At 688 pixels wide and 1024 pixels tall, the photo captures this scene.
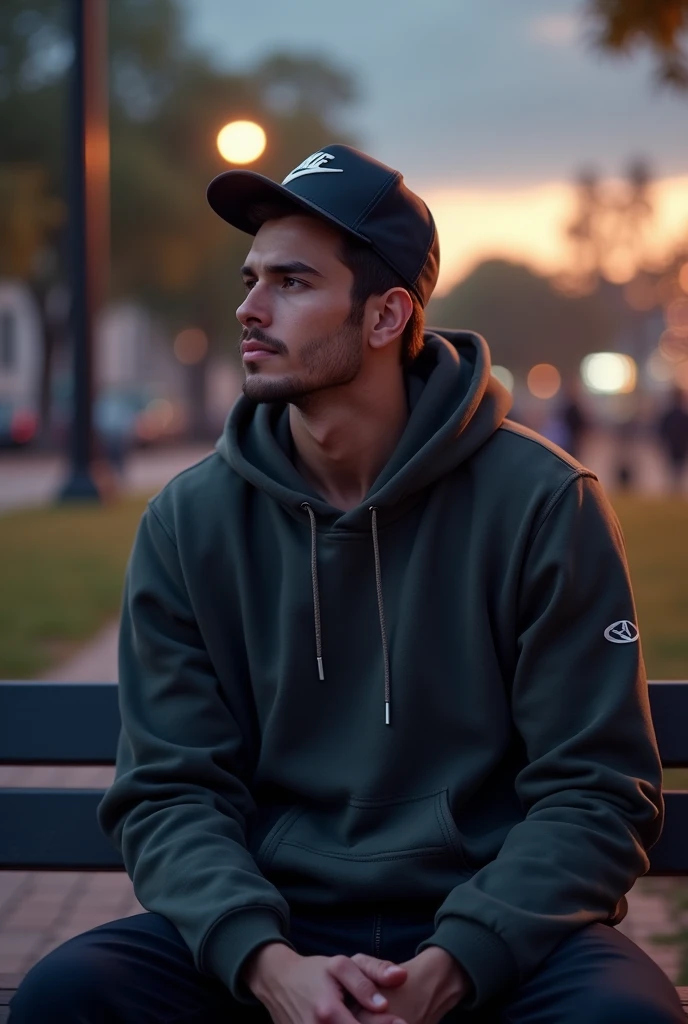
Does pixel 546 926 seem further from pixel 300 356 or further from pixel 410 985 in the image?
pixel 300 356

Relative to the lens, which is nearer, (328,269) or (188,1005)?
(188,1005)

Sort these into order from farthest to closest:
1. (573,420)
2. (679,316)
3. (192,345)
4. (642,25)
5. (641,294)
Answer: (641,294) < (679,316) < (192,345) < (573,420) < (642,25)

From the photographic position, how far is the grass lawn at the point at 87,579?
8.48m

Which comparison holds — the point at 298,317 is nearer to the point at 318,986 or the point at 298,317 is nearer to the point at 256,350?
the point at 256,350

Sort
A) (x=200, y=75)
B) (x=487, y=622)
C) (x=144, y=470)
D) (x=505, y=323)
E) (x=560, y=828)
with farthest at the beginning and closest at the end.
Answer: (x=505, y=323), (x=200, y=75), (x=144, y=470), (x=487, y=622), (x=560, y=828)

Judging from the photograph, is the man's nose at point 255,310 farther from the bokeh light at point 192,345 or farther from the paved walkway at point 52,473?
the bokeh light at point 192,345

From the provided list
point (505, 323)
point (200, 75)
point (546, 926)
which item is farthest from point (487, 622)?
point (505, 323)

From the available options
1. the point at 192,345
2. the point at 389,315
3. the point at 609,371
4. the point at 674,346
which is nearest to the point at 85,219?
the point at 389,315

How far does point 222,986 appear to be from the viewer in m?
2.63

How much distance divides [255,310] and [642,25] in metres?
5.64

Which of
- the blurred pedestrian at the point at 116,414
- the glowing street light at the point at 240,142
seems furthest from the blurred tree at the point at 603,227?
the glowing street light at the point at 240,142

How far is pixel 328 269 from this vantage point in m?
2.86

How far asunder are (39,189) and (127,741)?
27.5 meters

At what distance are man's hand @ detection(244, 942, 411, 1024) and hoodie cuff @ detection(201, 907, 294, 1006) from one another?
3 centimetres
